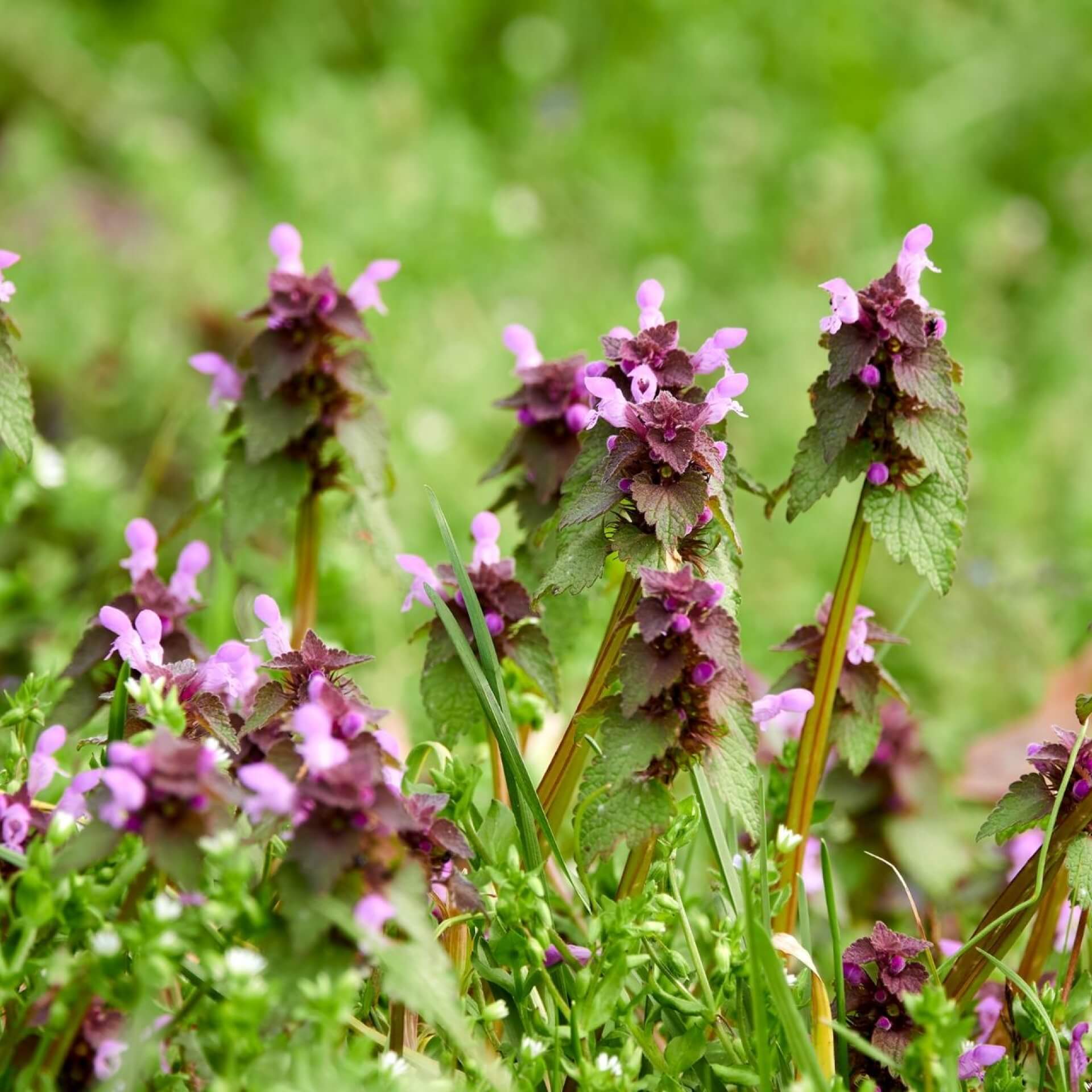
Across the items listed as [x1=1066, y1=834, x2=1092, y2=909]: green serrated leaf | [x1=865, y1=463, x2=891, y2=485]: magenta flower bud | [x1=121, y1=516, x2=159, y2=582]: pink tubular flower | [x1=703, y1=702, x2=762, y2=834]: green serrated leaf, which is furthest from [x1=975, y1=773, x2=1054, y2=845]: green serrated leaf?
[x1=121, y1=516, x2=159, y2=582]: pink tubular flower

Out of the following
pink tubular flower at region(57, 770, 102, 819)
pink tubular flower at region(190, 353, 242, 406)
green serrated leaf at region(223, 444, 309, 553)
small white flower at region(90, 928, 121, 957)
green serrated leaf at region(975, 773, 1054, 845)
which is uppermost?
pink tubular flower at region(190, 353, 242, 406)

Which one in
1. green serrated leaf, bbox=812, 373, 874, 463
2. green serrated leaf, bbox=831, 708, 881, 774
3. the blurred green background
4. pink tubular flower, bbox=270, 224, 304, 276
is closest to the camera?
green serrated leaf, bbox=812, 373, 874, 463

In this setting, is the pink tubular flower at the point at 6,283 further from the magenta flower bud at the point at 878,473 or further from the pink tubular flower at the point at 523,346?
the magenta flower bud at the point at 878,473

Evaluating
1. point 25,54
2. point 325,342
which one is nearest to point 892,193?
point 25,54

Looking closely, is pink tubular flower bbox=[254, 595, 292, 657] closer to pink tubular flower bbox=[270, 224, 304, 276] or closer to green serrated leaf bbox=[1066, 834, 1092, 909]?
pink tubular flower bbox=[270, 224, 304, 276]

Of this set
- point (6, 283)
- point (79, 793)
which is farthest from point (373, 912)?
point (6, 283)
